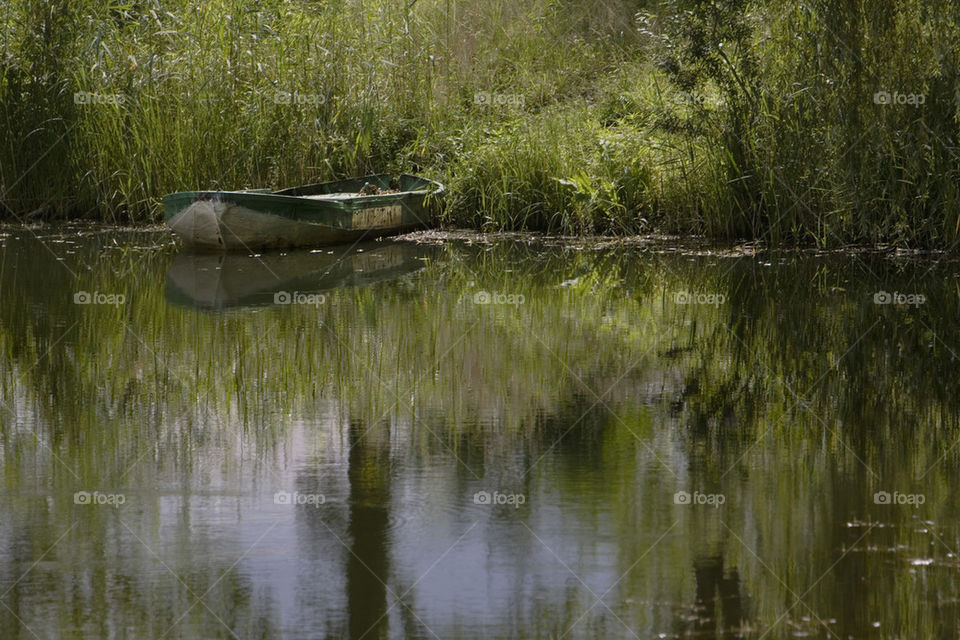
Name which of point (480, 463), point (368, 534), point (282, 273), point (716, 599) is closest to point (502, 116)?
point (282, 273)

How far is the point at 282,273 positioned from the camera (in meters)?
10.4

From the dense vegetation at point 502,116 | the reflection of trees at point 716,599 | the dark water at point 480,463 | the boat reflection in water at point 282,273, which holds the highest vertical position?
the dense vegetation at point 502,116

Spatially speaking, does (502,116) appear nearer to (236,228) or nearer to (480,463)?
(236,228)

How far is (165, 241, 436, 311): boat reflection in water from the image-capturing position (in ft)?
29.6

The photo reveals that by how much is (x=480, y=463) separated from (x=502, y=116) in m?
9.91

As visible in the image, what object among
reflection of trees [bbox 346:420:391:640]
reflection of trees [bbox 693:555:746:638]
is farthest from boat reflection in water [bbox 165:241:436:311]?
reflection of trees [bbox 693:555:746:638]

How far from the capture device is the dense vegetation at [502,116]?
10266 millimetres

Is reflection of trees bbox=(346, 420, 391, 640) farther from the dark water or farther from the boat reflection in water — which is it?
the boat reflection in water

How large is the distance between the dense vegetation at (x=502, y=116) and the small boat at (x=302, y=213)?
0.43 meters

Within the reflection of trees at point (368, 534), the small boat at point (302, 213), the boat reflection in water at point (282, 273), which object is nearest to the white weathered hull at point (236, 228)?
the small boat at point (302, 213)

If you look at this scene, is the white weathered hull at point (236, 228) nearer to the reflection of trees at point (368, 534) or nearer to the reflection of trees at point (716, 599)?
the reflection of trees at point (368, 534)

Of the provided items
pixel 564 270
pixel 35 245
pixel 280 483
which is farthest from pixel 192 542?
pixel 35 245

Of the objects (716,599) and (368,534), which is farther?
(368,534)

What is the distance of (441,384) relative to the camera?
21.0ft
